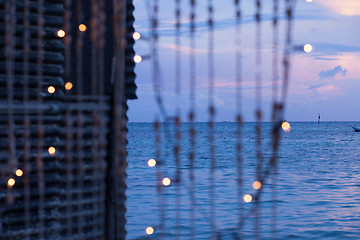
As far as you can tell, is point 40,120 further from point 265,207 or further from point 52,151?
point 265,207

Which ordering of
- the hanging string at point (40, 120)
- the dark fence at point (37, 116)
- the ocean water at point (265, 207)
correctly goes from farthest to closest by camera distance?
the ocean water at point (265, 207) < the hanging string at point (40, 120) < the dark fence at point (37, 116)

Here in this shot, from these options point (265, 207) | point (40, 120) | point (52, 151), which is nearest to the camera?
point (40, 120)

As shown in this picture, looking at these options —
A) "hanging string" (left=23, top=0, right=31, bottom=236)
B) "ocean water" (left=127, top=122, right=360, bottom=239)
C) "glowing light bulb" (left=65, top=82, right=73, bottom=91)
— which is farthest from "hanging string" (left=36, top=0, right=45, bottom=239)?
"ocean water" (left=127, top=122, right=360, bottom=239)

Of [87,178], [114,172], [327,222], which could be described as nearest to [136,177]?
[327,222]

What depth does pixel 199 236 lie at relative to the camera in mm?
13844

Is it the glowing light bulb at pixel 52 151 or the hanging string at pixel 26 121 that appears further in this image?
the glowing light bulb at pixel 52 151

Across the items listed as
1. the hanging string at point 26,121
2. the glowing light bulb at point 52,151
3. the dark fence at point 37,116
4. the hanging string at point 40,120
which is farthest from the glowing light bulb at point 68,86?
the glowing light bulb at point 52,151

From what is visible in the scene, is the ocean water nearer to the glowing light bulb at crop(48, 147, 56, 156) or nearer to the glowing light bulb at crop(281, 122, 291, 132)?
the glowing light bulb at crop(48, 147, 56, 156)

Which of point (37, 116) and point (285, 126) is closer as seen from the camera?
point (285, 126)

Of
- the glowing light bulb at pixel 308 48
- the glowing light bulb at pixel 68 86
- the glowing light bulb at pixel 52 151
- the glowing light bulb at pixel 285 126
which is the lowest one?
the glowing light bulb at pixel 52 151

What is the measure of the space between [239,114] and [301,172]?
33.1 meters

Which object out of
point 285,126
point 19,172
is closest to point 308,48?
point 285,126

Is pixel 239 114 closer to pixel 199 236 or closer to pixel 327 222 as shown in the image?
pixel 199 236

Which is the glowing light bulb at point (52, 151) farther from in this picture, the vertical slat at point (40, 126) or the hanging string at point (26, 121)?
the hanging string at point (26, 121)
